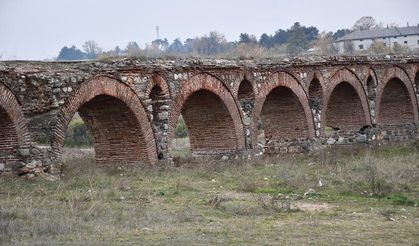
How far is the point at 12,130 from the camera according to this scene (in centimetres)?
1301

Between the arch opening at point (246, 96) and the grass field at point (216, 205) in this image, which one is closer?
the grass field at point (216, 205)

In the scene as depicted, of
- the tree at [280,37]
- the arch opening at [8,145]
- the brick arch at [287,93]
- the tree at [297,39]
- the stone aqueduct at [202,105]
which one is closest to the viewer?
the arch opening at [8,145]

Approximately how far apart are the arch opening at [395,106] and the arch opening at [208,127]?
32.0ft

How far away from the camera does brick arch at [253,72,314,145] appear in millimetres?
19375

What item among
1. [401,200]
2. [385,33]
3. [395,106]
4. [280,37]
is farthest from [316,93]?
[280,37]

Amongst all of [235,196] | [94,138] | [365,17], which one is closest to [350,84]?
[94,138]

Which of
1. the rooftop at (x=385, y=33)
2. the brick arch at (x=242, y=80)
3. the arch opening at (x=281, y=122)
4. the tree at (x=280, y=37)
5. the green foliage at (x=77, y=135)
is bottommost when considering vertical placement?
the green foliage at (x=77, y=135)

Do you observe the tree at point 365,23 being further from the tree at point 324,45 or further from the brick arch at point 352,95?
the brick arch at point 352,95

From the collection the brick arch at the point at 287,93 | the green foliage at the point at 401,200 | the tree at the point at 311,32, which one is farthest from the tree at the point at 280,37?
the green foliage at the point at 401,200

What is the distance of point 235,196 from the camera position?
12289 mm

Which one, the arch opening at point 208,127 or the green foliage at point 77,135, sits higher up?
the arch opening at point 208,127

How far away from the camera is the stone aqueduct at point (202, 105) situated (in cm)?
1333

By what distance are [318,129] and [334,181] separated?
8.34 m

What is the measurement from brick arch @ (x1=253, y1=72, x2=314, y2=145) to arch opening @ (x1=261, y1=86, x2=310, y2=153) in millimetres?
96
